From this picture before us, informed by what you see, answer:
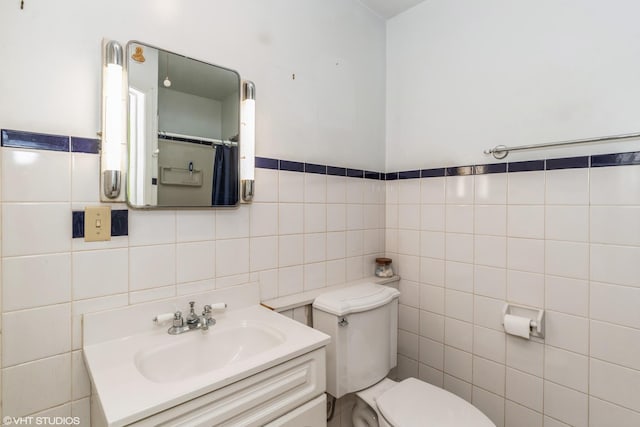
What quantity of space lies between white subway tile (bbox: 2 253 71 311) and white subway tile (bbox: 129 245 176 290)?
18 centimetres

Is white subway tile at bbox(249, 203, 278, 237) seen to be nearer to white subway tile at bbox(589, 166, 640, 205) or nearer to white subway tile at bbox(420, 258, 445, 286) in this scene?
white subway tile at bbox(420, 258, 445, 286)

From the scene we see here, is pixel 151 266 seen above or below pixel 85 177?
below

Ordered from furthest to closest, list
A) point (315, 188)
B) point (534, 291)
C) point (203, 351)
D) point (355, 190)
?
1. point (355, 190)
2. point (315, 188)
3. point (534, 291)
4. point (203, 351)

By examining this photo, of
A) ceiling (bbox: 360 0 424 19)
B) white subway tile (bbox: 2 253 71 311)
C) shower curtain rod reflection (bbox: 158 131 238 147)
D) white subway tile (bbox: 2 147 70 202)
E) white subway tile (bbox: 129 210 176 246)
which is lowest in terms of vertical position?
white subway tile (bbox: 2 253 71 311)

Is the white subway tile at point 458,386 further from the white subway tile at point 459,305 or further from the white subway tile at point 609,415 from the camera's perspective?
the white subway tile at point 609,415

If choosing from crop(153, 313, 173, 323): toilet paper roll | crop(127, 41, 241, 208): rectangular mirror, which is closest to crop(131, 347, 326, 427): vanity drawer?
crop(153, 313, 173, 323): toilet paper roll

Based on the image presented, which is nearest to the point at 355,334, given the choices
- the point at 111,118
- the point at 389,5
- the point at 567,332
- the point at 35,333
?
the point at 567,332

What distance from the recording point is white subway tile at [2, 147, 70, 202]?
35.8 inches

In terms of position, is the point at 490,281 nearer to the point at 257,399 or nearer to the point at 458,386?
the point at 458,386

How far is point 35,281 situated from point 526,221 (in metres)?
1.90

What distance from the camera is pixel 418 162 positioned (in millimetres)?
1905

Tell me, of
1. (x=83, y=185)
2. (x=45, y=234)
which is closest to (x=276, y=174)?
(x=83, y=185)

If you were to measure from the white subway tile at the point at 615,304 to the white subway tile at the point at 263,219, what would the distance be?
4.52 feet

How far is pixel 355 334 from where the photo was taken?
142 cm
